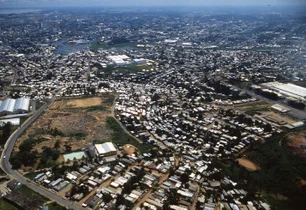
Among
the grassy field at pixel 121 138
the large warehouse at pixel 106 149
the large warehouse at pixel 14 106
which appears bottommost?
the grassy field at pixel 121 138

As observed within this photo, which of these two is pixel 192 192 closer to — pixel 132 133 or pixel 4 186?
pixel 132 133

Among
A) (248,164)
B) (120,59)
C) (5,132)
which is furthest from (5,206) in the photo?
(120,59)

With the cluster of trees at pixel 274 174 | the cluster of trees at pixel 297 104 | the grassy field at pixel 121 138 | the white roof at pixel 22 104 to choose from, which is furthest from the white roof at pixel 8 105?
the cluster of trees at pixel 297 104

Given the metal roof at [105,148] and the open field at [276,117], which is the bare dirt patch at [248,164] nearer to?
the open field at [276,117]

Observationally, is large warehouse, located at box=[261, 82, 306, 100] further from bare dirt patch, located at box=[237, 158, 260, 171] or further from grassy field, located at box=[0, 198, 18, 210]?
grassy field, located at box=[0, 198, 18, 210]

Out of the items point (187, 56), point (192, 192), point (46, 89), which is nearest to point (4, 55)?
point (46, 89)

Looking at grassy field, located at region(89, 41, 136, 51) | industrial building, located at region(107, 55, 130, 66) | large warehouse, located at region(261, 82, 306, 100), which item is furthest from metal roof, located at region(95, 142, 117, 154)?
grassy field, located at region(89, 41, 136, 51)
